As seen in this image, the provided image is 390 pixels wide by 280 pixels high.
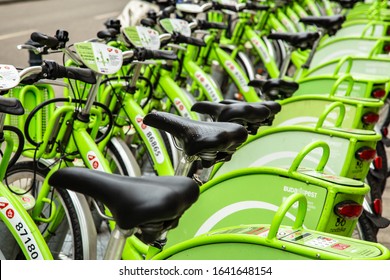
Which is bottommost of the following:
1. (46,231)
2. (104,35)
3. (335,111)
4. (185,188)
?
(46,231)

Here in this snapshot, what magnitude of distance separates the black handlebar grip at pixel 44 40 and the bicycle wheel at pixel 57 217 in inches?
22.5

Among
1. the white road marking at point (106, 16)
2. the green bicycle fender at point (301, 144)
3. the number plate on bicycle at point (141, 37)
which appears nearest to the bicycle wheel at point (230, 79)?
the white road marking at point (106, 16)

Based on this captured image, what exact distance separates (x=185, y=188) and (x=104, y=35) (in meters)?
2.42

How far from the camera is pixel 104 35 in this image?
4039 millimetres

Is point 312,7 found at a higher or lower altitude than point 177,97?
lower

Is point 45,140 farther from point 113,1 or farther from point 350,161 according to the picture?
point 113,1

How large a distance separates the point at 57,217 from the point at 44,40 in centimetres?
79

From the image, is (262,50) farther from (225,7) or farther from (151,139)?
(151,139)

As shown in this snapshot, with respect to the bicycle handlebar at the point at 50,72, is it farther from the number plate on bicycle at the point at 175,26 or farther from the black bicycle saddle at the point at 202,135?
the number plate on bicycle at the point at 175,26

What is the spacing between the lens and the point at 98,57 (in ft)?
10.6

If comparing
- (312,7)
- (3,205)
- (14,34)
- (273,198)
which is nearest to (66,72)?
(3,205)

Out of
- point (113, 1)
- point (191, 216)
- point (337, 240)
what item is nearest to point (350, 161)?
point (191, 216)

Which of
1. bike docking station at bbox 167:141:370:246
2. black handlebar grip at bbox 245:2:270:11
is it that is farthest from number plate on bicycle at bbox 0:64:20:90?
black handlebar grip at bbox 245:2:270:11

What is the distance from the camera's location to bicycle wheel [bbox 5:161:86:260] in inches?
128
